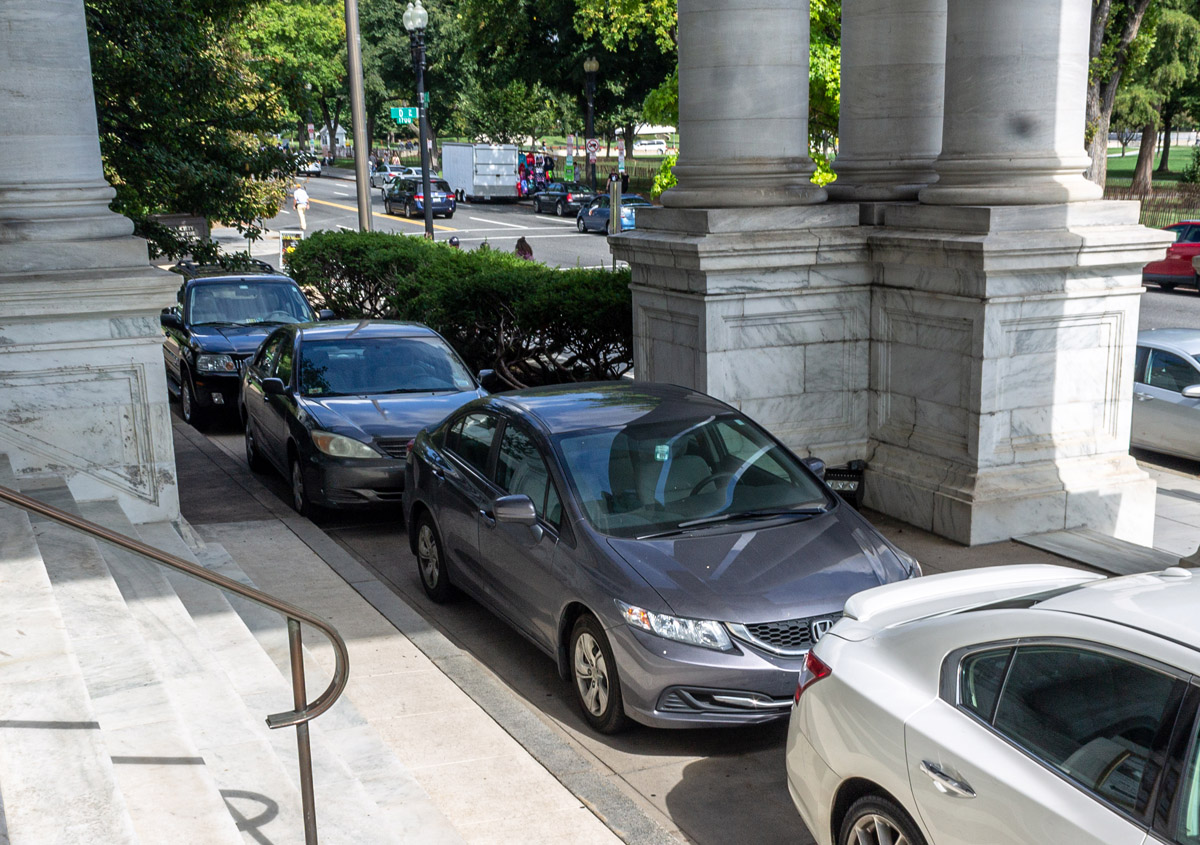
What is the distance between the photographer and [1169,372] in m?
13.6

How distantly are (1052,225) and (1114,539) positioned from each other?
2.47 metres

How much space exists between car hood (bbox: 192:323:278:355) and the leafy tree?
105 centimetres

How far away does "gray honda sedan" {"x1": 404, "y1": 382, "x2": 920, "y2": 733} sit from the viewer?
5.89 meters

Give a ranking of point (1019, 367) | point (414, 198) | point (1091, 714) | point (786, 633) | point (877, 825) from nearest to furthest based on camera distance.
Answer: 1. point (1091, 714)
2. point (877, 825)
3. point (786, 633)
4. point (1019, 367)
5. point (414, 198)

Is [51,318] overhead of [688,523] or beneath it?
overhead

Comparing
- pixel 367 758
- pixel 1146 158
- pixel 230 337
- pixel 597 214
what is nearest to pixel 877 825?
pixel 367 758

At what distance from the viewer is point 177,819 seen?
4.02 meters

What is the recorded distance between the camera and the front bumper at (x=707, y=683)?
582cm

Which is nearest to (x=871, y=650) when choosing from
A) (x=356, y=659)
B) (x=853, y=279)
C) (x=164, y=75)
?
(x=356, y=659)

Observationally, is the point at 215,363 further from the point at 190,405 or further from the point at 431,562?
the point at 431,562

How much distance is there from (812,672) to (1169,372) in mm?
10600

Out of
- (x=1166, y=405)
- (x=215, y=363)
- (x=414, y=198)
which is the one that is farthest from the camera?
(x=414, y=198)

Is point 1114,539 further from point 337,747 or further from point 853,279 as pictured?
point 337,747

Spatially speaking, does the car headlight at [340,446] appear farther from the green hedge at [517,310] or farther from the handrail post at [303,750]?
the handrail post at [303,750]
